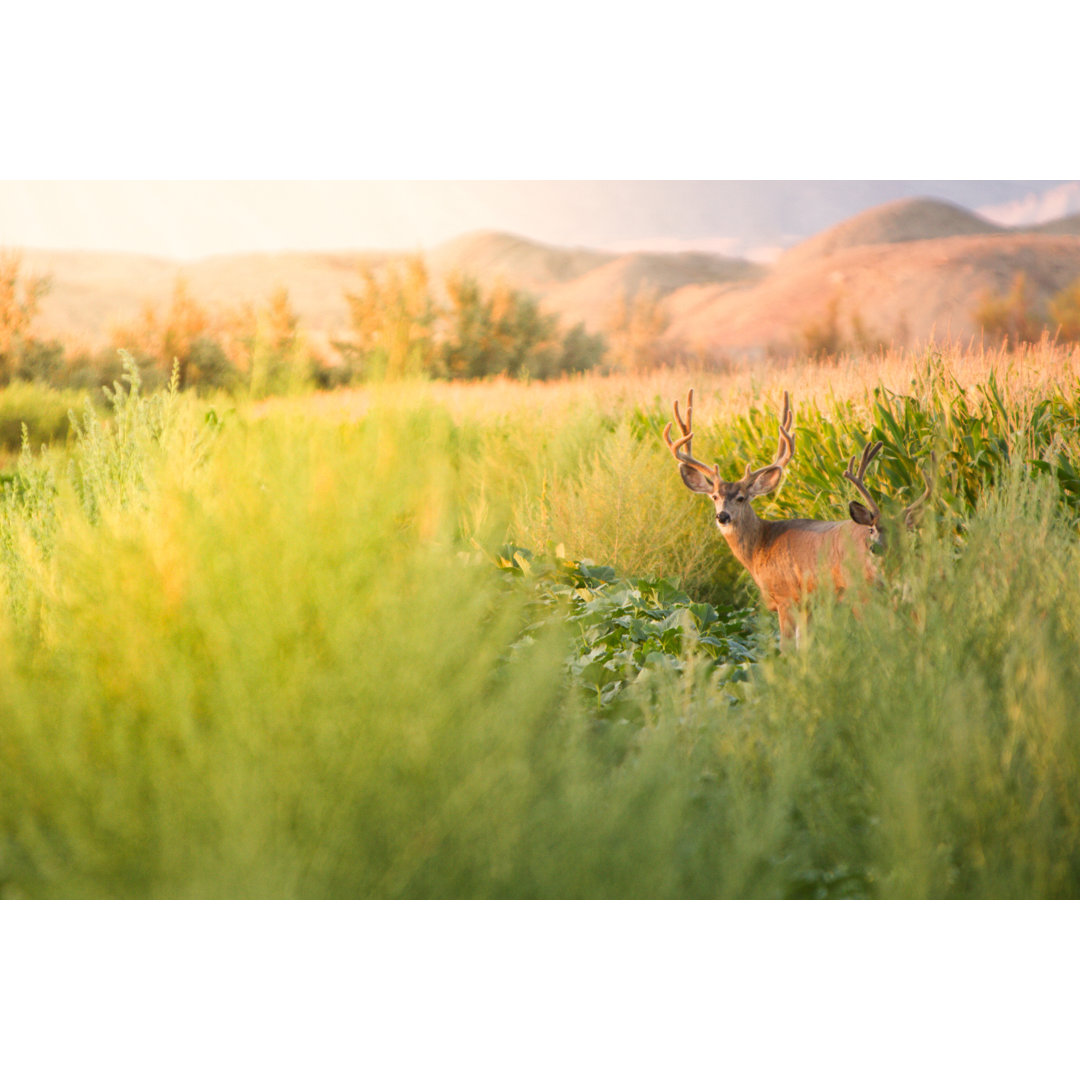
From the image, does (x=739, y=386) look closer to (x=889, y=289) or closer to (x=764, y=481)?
(x=889, y=289)

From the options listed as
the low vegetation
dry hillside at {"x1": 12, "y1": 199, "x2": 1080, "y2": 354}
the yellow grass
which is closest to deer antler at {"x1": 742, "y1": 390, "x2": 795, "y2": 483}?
the yellow grass

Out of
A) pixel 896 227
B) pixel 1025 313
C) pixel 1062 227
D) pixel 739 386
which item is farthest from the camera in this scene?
pixel 896 227

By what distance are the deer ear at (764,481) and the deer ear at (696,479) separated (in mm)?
171

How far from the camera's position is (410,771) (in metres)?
1.82

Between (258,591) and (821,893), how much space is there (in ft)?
4.47

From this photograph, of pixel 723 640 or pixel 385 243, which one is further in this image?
pixel 385 243

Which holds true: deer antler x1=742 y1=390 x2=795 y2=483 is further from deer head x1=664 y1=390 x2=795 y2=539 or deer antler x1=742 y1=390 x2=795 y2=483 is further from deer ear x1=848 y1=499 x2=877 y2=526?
deer ear x1=848 y1=499 x2=877 y2=526

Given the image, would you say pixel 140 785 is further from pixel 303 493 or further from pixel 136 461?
pixel 136 461

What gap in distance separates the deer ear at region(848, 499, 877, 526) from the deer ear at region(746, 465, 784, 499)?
50cm

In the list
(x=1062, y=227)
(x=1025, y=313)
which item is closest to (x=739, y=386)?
(x=1062, y=227)

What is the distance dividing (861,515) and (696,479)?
2.49 ft

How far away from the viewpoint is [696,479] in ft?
12.7

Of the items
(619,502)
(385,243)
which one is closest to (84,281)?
(385,243)

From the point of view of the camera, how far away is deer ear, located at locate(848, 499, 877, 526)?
3283mm
